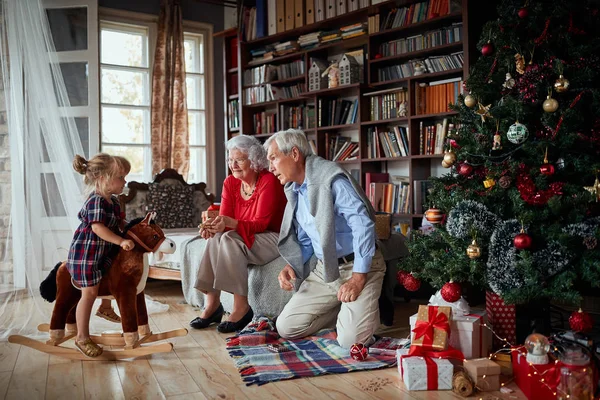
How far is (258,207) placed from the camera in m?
3.44

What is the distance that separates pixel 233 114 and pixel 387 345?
4.03 m

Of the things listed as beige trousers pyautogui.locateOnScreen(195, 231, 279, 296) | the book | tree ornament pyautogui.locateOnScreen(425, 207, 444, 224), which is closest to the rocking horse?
beige trousers pyautogui.locateOnScreen(195, 231, 279, 296)

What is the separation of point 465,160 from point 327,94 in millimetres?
2829

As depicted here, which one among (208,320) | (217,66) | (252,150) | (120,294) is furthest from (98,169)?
(217,66)

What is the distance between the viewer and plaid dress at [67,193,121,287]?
2643 mm

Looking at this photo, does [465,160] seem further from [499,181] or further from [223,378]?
[223,378]

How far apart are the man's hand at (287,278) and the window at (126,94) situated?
3.59m

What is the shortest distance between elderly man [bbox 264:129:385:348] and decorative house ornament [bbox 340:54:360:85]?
2.23 m

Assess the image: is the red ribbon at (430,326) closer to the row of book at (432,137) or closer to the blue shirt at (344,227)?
the blue shirt at (344,227)

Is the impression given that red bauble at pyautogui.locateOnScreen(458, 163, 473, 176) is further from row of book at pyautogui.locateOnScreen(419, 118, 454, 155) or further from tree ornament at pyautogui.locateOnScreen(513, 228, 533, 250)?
row of book at pyautogui.locateOnScreen(419, 118, 454, 155)

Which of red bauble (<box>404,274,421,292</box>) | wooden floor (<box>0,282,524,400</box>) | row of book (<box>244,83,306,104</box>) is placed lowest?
wooden floor (<box>0,282,524,400</box>)

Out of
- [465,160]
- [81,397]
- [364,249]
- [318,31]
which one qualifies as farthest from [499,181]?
[318,31]


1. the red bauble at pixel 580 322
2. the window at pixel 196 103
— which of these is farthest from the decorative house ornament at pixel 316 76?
the red bauble at pixel 580 322

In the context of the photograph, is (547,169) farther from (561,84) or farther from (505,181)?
(561,84)
